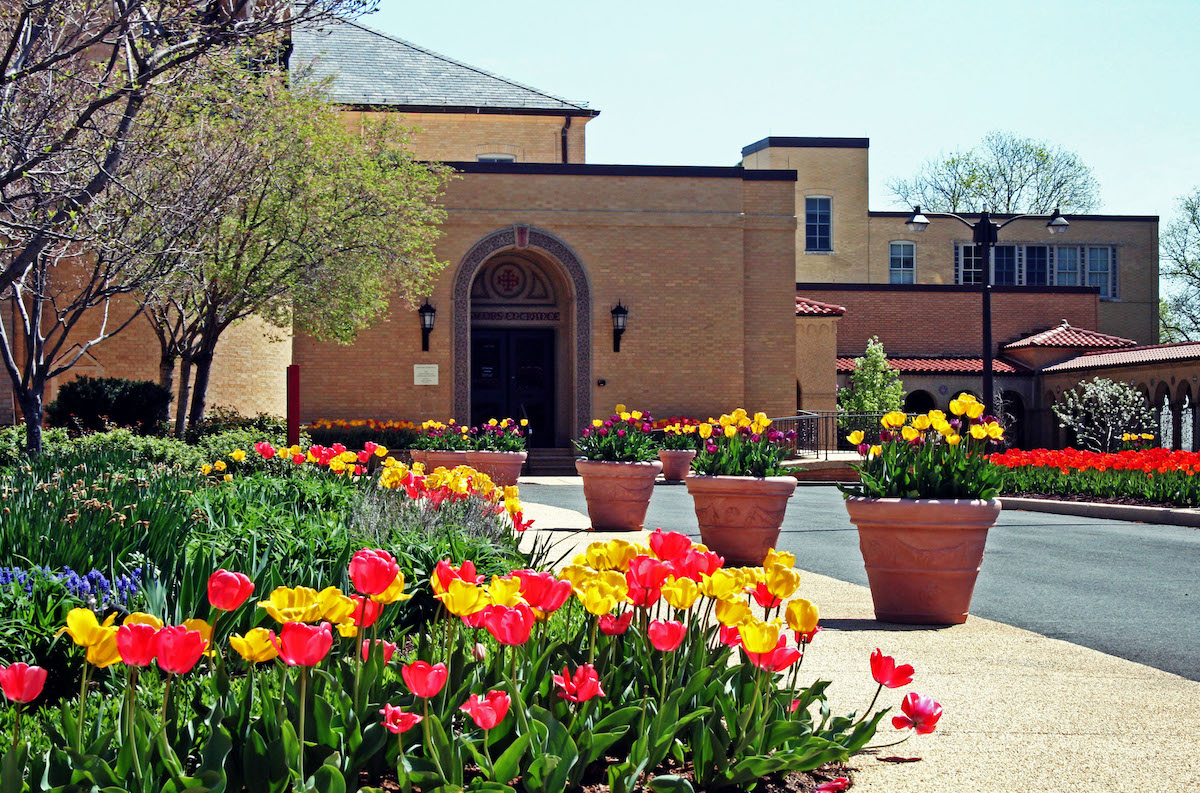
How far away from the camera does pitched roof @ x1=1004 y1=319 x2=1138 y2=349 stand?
38281mm

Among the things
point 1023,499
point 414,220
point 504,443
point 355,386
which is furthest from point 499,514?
point 355,386

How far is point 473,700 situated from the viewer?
2.64 m

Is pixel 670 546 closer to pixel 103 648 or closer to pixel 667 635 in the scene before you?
pixel 667 635

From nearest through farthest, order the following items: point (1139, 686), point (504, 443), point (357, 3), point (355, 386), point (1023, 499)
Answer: point (1139, 686)
point (357, 3)
point (504, 443)
point (1023, 499)
point (355, 386)

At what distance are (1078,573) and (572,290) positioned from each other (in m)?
20.0

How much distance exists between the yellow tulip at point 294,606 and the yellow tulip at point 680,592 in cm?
107

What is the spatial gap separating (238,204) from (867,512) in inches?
548

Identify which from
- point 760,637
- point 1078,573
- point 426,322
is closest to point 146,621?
point 760,637

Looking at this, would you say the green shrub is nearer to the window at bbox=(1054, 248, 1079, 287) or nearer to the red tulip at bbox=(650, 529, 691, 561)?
the red tulip at bbox=(650, 529, 691, 561)

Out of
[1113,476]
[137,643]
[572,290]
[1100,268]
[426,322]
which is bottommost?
[1113,476]

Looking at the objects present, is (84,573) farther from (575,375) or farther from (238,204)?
(575,375)

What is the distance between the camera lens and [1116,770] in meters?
4.04

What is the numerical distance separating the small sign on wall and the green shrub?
752cm

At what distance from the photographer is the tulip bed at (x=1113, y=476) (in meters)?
17.3
